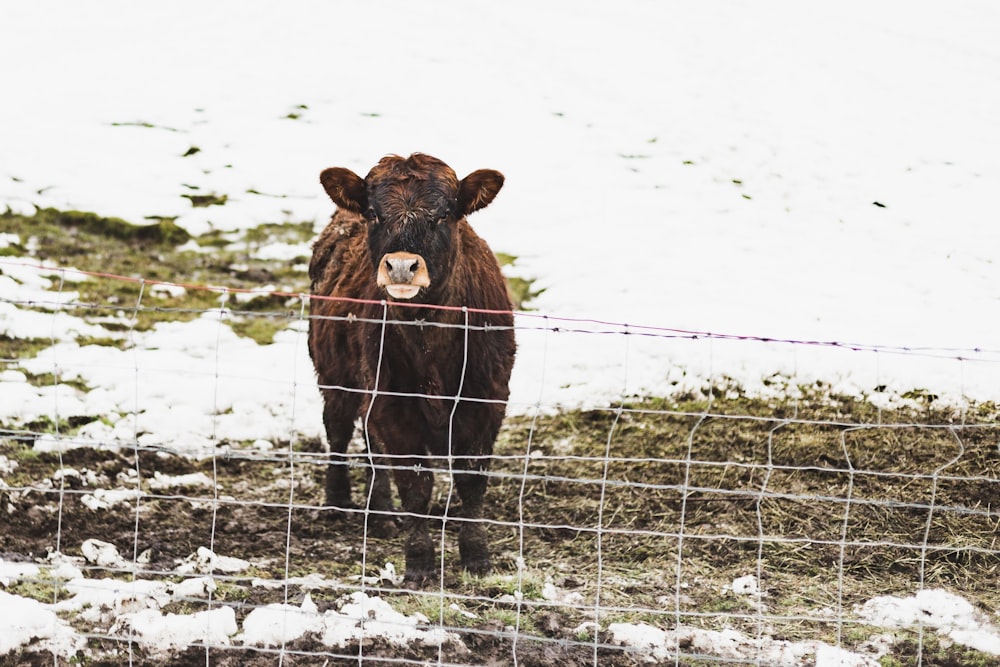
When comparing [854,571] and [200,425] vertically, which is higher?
[854,571]

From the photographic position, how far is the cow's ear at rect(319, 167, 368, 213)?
5.55m

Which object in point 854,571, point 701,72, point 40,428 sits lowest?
point 40,428

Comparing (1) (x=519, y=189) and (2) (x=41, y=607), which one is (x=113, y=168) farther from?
(2) (x=41, y=607)

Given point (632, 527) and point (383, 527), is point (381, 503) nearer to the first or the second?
point (383, 527)

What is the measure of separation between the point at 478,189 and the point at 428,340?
0.86 meters

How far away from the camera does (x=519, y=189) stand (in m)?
13.7

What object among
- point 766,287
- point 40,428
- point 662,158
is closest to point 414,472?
point 40,428

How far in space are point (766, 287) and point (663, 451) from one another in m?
3.48

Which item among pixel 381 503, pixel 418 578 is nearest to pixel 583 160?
pixel 381 503

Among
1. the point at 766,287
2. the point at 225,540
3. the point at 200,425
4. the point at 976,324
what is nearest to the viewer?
the point at 225,540

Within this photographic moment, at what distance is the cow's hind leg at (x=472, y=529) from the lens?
5.74 m

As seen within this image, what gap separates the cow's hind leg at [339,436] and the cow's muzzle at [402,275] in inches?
73.1

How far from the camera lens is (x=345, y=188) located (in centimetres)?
564

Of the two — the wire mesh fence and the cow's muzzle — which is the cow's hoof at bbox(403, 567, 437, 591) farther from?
the cow's muzzle
